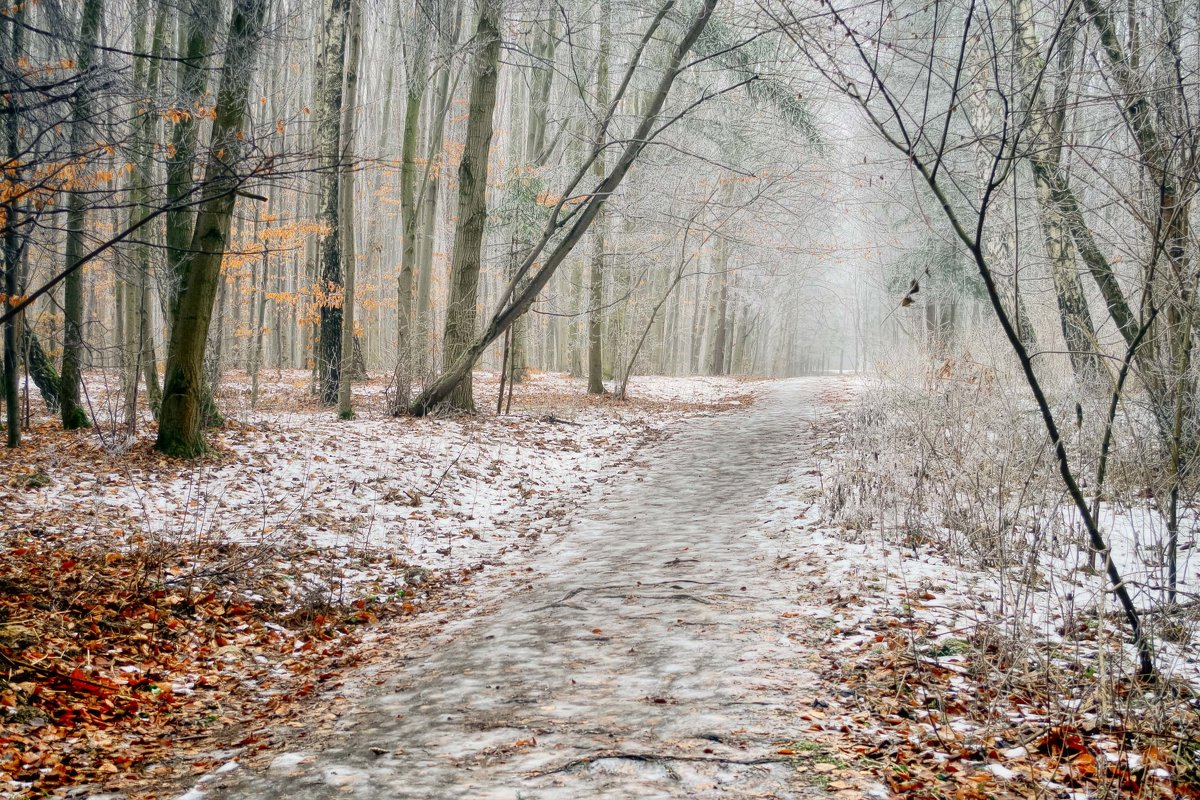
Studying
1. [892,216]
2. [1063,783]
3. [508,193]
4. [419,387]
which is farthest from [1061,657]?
[892,216]

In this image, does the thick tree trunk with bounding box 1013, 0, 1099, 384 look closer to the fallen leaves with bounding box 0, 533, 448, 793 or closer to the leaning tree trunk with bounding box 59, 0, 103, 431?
the fallen leaves with bounding box 0, 533, 448, 793

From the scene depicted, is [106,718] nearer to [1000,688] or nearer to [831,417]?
[1000,688]

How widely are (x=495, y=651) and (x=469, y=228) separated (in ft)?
28.2

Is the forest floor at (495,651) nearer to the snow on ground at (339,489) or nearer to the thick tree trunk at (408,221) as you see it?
the snow on ground at (339,489)

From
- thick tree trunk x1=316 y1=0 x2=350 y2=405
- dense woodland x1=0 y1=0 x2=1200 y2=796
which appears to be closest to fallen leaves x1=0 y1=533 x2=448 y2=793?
dense woodland x1=0 y1=0 x2=1200 y2=796

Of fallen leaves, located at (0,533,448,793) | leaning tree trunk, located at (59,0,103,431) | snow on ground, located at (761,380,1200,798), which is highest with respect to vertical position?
leaning tree trunk, located at (59,0,103,431)

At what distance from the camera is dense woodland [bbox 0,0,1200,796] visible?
12.8 feet

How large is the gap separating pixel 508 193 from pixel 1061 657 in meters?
12.7

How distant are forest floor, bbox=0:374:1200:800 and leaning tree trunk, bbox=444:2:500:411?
3.73 metres

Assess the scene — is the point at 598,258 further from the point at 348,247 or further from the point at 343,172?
the point at 343,172

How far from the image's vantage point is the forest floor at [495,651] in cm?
296

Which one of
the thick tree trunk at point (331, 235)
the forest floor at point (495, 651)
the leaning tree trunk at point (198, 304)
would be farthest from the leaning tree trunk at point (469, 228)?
the leaning tree trunk at point (198, 304)

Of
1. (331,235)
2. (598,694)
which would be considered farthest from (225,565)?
(331,235)

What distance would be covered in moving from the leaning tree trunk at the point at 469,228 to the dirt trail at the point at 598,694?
18.7 ft
